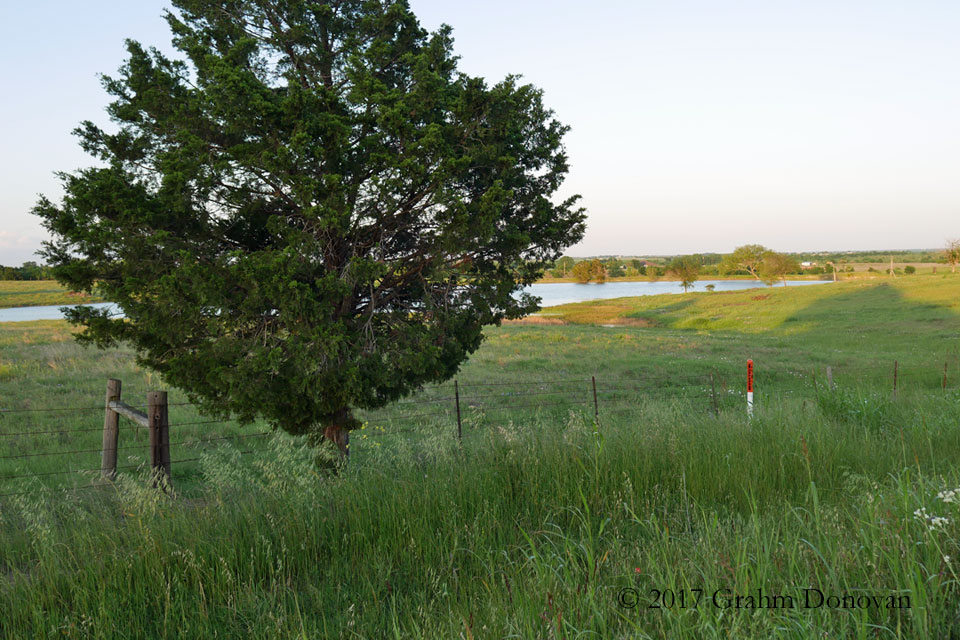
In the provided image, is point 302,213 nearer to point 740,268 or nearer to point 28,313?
point 28,313

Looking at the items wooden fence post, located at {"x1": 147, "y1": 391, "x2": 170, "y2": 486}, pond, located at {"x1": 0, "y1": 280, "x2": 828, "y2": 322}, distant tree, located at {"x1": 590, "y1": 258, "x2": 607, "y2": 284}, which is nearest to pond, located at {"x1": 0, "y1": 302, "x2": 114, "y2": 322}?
pond, located at {"x1": 0, "y1": 280, "x2": 828, "y2": 322}

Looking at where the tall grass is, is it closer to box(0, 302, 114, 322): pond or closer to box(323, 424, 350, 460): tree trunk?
box(323, 424, 350, 460): tree trunk

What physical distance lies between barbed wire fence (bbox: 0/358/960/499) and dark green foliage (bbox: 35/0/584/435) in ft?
4.20

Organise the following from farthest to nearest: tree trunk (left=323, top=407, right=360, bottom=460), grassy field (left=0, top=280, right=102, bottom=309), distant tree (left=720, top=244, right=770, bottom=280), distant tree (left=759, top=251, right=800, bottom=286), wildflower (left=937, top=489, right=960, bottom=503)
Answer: distant tree (left=720, top=244, right=770, bottom=280) < distant tree (left=759, top=251, right=800, bottom=286) < grassy field (left=0, top=280, right=102, bottom=309) < tree trunk (left=323, top=407, right=360, bottom=460) < wildflower (left=937, top=489, right=960, bottom=503)

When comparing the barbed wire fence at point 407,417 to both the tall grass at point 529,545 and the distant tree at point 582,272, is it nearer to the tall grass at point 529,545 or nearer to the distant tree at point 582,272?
the tall grass at point 529,545

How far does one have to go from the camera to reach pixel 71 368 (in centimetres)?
1619

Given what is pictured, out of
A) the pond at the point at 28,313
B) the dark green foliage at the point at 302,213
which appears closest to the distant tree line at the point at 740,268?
the pond at the point at 28,313

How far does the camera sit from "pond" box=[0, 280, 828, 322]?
54875mm

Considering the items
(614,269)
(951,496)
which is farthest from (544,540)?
(614,269)

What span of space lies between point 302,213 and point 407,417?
7.00 metres

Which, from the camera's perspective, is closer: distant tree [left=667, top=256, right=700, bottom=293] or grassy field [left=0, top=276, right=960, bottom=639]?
grassy field [left=0, top=276, right=960, bottom=639]

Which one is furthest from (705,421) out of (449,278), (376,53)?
(376,53)

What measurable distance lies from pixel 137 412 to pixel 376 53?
499 cm

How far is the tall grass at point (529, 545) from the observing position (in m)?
2.19
